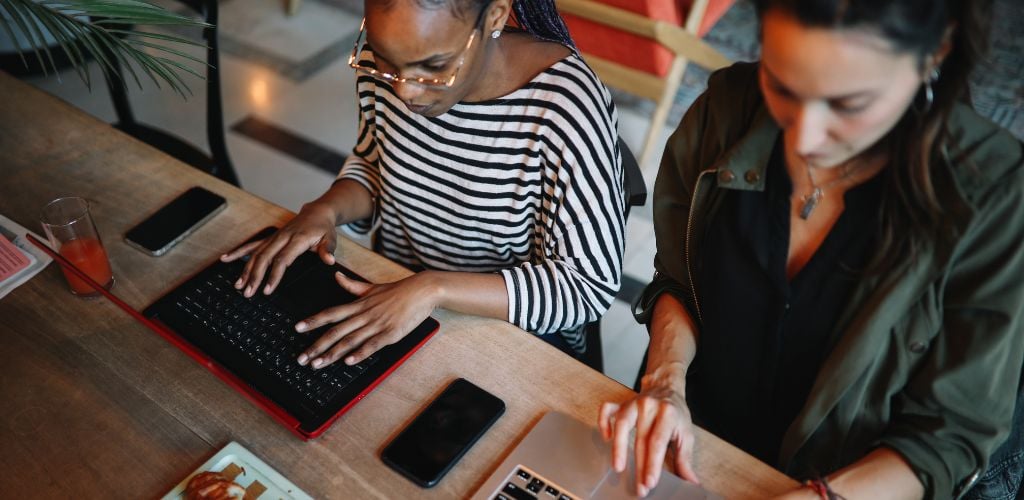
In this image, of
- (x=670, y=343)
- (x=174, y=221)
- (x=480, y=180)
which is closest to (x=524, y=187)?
(x=480, y=180)

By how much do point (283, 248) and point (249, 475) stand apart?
385 millimetres

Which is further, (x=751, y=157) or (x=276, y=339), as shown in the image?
(x=276, y=339)

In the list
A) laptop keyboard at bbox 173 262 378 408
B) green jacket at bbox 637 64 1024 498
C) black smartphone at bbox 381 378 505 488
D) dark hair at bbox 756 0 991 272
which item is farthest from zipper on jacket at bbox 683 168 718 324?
laptop keyboard at bbox 173 262 378 408

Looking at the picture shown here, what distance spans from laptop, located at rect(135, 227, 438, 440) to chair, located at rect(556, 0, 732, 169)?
1640mm

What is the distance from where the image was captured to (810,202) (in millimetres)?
1015

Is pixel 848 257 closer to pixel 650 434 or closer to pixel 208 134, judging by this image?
pixel 650 434

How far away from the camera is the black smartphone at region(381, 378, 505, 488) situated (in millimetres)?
969

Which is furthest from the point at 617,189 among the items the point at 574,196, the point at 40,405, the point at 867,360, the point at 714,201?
the point at 40,405

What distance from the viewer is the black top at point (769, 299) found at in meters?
0.98

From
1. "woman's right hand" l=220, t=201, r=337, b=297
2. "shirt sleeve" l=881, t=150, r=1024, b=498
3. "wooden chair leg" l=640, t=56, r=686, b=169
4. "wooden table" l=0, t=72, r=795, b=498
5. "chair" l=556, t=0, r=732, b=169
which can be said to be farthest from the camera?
"wooden chair leg" l=640, t=56, r=686, b=169

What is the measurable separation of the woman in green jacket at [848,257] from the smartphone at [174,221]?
0.74 metres

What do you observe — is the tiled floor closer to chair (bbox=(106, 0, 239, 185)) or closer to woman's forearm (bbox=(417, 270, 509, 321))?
chair (bbox=(106, 0, 239, 185))

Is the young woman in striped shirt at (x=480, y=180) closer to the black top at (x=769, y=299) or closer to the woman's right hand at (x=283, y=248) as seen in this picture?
the woman's right hand at (x=283, y=248)

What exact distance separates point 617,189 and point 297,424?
581 millimetres
